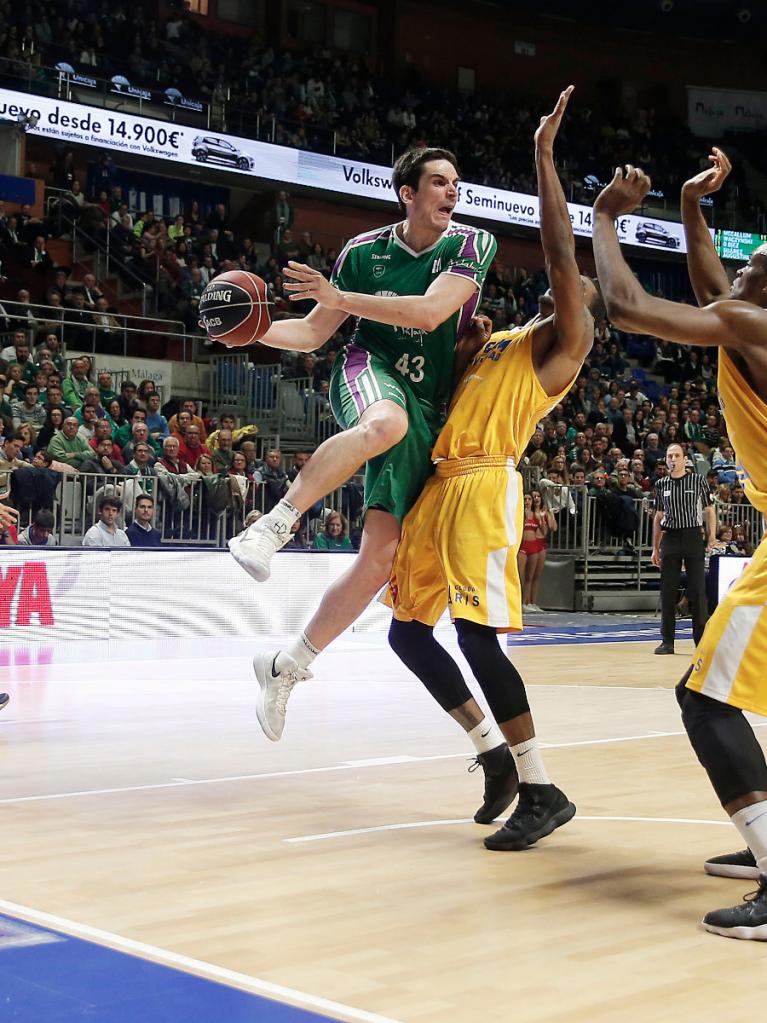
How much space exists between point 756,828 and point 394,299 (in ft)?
6.71

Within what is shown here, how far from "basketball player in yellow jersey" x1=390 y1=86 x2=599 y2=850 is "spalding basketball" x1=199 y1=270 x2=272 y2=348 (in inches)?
29.1

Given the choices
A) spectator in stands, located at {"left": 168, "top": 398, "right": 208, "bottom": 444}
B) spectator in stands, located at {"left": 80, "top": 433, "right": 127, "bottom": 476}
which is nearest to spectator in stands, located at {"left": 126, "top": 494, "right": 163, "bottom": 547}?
spectator in stands, located at {"left": 80, "top": 433, "right": 127, "bottom": 476}

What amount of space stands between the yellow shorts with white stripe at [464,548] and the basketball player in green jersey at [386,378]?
106mm

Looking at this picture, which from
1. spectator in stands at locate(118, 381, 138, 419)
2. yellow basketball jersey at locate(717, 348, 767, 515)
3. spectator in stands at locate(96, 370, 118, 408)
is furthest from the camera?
spectator in stands at locate(118, 381, 138, 419)

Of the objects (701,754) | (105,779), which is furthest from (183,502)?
(701,754)

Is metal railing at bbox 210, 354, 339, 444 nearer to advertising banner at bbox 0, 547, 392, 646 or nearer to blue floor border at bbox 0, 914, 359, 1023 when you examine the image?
advertising banner at bbox 0, 547, 392, 646

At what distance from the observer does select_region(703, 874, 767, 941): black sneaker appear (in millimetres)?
3031

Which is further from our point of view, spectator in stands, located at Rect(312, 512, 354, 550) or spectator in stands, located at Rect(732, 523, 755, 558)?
spectator in stands, located at Rect(732, 523, 755, 558)

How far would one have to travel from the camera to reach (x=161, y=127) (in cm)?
2033

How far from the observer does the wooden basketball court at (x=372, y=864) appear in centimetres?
268

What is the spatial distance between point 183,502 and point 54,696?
548cm

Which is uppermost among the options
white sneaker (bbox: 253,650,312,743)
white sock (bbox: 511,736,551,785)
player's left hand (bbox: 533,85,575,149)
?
player's left hand (bbox: 533,85,575,149)

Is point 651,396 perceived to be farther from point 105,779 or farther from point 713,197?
point 105,779

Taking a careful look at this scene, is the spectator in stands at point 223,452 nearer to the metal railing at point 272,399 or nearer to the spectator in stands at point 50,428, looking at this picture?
the spectator in stands at point 50,428
